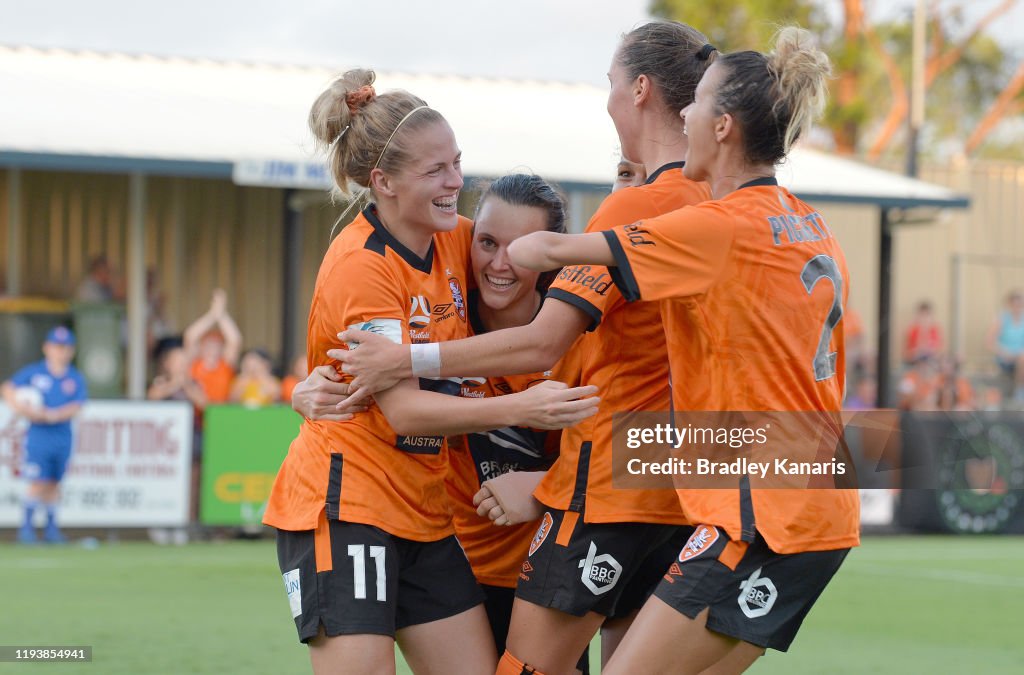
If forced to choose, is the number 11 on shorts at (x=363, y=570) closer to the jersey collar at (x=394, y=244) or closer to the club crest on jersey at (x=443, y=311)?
the club crest on jersey at (x=443, y=311)

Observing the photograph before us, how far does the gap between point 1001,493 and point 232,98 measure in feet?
32.8

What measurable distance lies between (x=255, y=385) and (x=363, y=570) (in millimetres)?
10125

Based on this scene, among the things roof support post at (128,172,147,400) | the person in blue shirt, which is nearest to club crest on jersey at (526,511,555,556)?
the person in blue shirt

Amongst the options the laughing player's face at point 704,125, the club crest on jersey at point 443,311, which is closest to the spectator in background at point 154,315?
the club crest on jersey at point 443,311

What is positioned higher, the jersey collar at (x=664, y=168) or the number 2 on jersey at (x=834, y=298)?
the jersey collar at (x=664, y=168)

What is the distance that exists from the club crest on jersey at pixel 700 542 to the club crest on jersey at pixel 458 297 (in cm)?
95

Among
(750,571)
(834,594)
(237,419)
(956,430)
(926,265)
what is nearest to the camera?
(750,571)

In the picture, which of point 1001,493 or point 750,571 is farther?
point 1001,493

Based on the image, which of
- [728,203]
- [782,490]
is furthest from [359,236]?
[782,490]

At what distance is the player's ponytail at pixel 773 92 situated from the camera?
3605 mm

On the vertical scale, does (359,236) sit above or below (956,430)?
above

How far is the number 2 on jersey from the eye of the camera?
3.62m

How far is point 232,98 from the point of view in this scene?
58.4 feet

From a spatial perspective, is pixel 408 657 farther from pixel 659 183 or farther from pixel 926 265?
pixel 926 265
